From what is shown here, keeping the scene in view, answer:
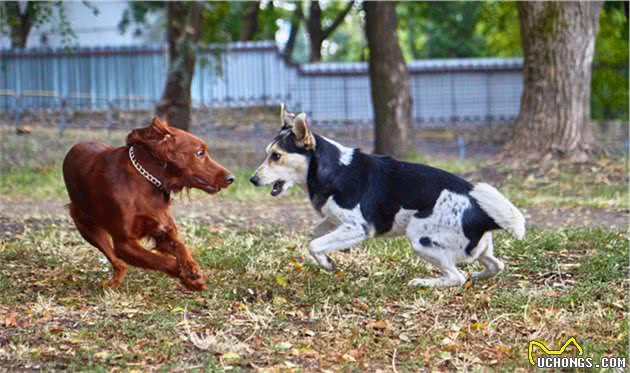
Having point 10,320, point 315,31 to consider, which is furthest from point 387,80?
point 315,31

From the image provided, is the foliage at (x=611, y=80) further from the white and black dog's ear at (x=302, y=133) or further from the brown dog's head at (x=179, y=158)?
the brown dog's head at (x=179, y=158)

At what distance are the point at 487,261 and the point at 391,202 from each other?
89 cm

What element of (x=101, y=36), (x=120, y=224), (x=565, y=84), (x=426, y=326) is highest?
(x=101, y=36)

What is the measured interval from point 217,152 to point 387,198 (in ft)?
40.2

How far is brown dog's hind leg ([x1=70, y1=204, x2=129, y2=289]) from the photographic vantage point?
24.3 feet

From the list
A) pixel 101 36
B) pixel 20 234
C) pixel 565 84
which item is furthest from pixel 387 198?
pixel 101 36

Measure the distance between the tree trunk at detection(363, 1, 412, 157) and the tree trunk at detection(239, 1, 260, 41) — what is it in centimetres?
1493

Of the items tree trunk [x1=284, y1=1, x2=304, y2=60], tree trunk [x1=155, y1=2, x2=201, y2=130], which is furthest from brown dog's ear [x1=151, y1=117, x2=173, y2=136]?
tree trunk [x1=284, y1=1, x2=304, y2=60]

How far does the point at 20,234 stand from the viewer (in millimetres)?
9984

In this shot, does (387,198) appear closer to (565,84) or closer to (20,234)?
(20,234)

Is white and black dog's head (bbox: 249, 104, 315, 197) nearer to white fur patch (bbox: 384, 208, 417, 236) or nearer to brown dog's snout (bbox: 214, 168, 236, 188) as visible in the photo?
brown dog's snout (bbox: 214, 168, 236, 188)

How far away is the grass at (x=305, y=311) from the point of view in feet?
18.4

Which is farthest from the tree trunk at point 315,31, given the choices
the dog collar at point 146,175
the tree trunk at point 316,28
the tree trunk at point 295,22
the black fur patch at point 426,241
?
the dog collar at point 146,175

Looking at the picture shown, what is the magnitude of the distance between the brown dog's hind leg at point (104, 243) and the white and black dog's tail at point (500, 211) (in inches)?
108
